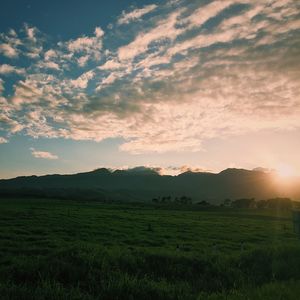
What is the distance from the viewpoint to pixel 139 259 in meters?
15.5

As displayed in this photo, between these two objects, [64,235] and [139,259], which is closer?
[139,259]

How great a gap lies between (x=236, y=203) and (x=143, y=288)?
588ft

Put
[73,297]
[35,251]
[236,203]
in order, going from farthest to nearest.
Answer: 1. [236,203]
2. [35,251]
3. [73,297]

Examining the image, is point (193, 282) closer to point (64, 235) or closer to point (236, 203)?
point (64, 235)

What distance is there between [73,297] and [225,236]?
34723 mm

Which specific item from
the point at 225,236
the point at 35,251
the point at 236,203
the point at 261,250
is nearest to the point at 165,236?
the point at 225,236

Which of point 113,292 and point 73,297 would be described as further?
point 113,292

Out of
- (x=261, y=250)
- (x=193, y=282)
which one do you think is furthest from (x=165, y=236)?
(x=193, y=282)

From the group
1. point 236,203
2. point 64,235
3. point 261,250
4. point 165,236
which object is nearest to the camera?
Answer: point 261,250

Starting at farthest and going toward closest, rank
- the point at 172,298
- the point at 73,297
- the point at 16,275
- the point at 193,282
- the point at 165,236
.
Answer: the point at 165,236 → the point at 193,282 → the point at 16,275 → the point at 172,298 → the point at 73,297

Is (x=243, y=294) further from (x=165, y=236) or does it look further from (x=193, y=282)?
(x=165, y=236)

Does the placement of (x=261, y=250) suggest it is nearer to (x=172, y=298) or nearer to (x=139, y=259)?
(x=139, y=259)

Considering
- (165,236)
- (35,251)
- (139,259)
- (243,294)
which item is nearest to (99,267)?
(139,259)

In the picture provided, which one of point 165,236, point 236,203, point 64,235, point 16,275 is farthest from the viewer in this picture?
point 236,203
